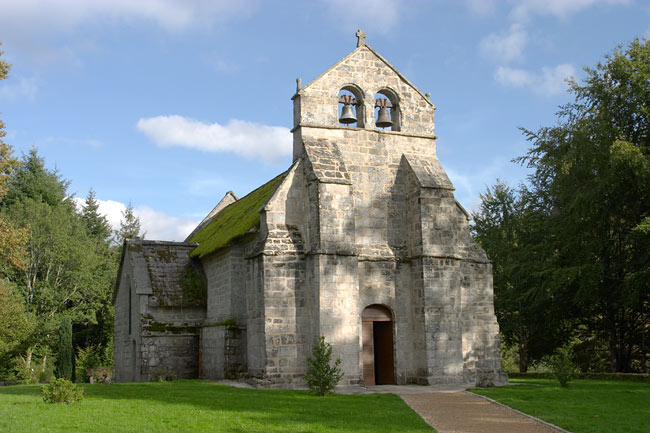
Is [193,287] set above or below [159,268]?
below

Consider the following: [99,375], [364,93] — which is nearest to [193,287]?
[99,375]

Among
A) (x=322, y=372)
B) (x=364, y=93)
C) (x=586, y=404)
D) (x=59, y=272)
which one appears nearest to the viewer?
(x=586, y=404)

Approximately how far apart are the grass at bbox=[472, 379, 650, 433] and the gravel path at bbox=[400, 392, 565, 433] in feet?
1.26

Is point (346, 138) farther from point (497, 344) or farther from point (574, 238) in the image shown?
point (574, 238)

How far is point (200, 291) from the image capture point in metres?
25.8

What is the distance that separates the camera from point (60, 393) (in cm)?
1433

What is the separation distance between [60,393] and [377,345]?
33.8 feet

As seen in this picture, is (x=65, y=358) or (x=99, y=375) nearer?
(x=65, y=358)

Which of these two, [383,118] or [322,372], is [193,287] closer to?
[322,372]

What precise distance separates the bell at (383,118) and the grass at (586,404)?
9.39 metres

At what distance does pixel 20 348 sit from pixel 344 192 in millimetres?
28099

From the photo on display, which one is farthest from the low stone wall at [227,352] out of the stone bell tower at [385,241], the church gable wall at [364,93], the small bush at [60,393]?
the church gable wall at [364,93]

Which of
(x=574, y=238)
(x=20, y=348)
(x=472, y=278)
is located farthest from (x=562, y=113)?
(x=20, y=348)

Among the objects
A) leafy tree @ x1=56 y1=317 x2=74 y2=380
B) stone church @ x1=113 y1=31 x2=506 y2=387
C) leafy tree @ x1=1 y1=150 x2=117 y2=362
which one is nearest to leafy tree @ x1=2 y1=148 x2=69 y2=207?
leafy tree @ x1=1 y1=150 x2=117 y2=362
